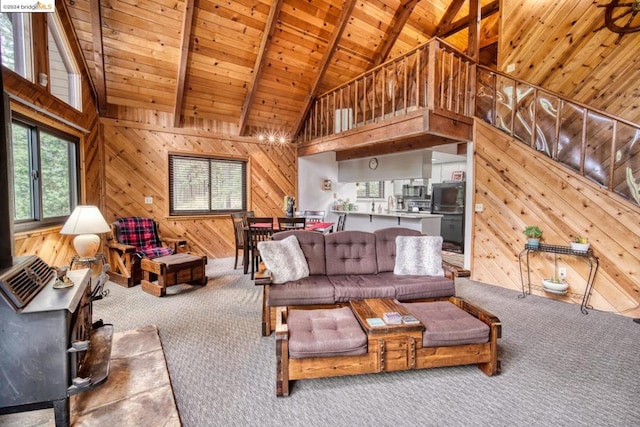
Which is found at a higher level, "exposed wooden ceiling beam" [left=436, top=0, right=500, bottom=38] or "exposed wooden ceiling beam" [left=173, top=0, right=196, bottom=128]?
"exposed wooden ceiling beam" [left=436, top=0, right=500, bottom=38]

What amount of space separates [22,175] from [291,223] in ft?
9.90

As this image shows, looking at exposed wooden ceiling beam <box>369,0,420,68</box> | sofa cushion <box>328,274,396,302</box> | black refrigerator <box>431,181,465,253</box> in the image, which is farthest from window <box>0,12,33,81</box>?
black refrigerator <box>431,181,465,253</box>

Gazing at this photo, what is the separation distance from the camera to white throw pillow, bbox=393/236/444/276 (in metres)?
3.04

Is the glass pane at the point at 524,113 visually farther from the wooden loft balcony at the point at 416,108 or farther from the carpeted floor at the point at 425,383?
the carpeted floor at the point at 425,383

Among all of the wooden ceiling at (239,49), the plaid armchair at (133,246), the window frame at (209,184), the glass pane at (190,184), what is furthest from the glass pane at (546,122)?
the glass pane at (190,184)

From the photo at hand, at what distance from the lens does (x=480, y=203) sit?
442cm

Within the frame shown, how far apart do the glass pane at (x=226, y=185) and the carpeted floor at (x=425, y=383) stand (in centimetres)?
316

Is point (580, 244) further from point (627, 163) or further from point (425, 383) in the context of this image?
point (425, 383)

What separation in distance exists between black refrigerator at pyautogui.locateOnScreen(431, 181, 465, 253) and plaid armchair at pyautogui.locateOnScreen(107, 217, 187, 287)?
560 centimetres

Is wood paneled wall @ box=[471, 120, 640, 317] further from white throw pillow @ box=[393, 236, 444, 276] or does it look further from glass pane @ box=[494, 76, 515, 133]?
white throw pillow @ box=[393, 236, 444, 276]

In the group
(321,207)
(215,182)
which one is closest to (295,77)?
(215,182)

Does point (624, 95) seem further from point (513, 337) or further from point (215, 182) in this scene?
Answer: point (215, 182)

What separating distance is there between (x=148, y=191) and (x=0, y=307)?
13.7 ft

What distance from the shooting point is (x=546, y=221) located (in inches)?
149
